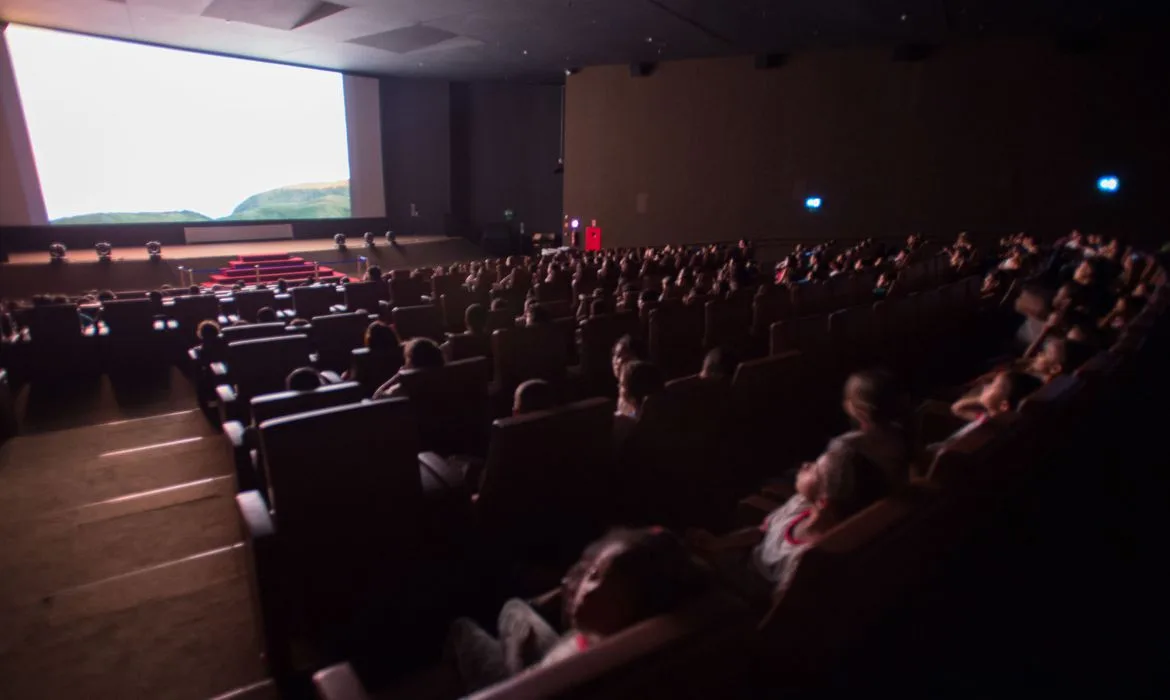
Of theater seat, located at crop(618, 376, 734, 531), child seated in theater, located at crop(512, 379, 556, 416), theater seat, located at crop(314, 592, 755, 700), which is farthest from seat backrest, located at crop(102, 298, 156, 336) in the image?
theater seat, located at crop(314, 592, 755, 700)

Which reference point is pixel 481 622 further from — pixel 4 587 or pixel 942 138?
pixel 942 138

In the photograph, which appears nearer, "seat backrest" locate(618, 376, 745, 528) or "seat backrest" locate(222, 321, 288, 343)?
"seat backrest" locate(618, 376, 745, 528)

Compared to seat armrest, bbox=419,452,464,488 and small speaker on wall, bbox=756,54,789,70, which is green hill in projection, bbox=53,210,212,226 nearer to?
small speaker on wall, bbox=756,54,789,70

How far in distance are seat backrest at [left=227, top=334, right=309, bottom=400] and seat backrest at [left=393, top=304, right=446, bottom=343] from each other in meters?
0.92

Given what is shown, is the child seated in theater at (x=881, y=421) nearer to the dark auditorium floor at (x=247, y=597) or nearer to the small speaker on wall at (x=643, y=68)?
the dark auditorium floor at (x=247, y=597)

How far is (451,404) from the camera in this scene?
2.69 meters

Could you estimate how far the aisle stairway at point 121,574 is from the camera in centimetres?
188

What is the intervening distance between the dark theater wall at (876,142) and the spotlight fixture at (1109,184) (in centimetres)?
10

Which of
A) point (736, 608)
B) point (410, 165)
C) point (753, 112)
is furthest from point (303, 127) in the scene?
point (736, 608)

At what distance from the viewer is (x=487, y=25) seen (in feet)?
31.6

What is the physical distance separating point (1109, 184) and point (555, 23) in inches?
326

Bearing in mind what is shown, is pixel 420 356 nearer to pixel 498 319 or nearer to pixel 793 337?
pixel 498 319

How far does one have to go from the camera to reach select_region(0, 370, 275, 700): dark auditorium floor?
188cm

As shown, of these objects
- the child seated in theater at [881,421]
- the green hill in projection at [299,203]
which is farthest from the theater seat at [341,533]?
the green hill in projection at [299,203]
